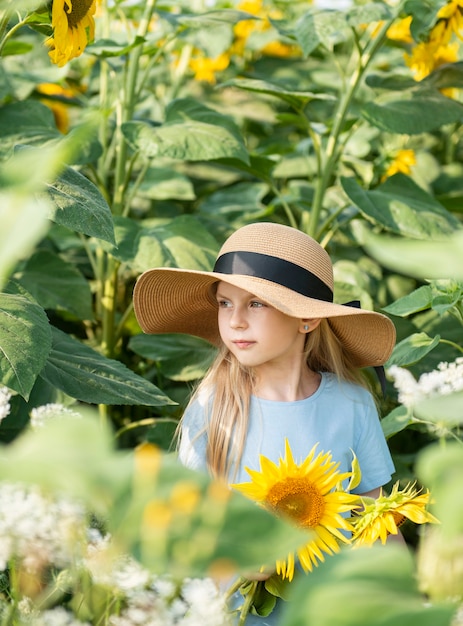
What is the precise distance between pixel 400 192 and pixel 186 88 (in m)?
1.14

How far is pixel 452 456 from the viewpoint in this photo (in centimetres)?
36

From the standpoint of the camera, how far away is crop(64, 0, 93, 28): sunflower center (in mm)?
1201

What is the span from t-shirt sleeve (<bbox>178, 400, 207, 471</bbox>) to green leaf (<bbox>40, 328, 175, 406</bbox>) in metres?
0.04

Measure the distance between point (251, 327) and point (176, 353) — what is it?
634mm

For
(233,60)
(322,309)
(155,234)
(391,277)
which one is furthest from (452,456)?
(233,60)

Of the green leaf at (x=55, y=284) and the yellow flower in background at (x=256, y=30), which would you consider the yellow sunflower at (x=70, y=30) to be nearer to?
the green leaf at (x=55, y=284)

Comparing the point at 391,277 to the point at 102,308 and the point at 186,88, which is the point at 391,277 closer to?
the point at 102,308

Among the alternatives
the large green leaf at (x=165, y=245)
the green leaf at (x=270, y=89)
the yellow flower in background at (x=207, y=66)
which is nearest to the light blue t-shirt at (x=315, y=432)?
the large green leaf at (x=165, y=245)

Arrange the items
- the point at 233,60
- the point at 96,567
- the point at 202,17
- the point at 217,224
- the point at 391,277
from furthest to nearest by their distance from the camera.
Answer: the point at 233,60 < the point at 391,277 < the point at 217,224 < the point at 202,17 < the point at 96,567

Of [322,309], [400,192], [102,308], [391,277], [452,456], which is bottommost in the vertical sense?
[391,277]

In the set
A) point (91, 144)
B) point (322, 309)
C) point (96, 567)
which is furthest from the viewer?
point (91, 144)

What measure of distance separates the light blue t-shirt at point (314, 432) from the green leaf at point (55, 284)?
615mm

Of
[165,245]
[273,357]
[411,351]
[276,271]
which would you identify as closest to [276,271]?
[276,271]

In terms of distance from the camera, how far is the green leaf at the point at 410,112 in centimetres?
172
